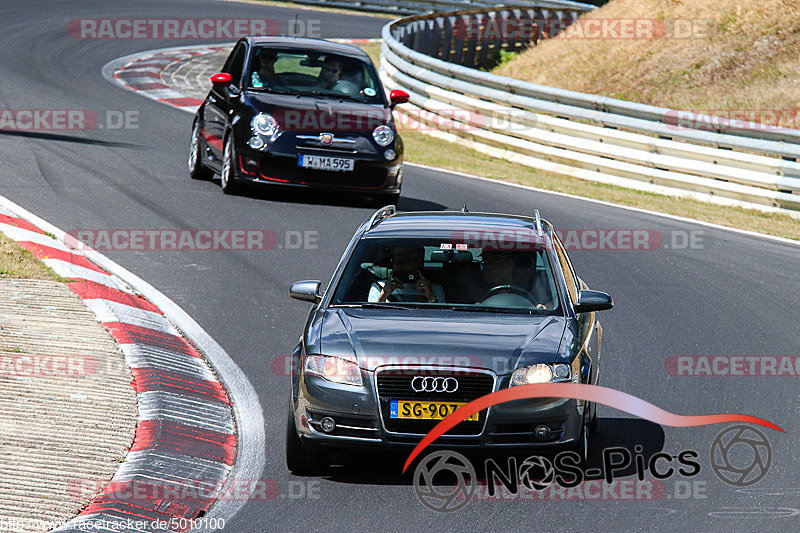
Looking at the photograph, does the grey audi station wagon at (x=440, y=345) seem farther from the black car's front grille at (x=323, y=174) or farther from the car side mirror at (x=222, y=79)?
the car side mirror at (x=222, y=79)

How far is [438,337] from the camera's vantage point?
6777mm

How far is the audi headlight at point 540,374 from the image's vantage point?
6539 mm

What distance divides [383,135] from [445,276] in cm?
711

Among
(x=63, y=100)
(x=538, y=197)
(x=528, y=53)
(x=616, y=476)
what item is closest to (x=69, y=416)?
(x=616, y=476)

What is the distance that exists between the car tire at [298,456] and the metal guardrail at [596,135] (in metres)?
10.9

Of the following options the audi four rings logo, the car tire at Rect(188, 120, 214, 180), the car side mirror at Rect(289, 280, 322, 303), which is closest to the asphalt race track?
the car tire at Rect(188, 120, 214, 180)

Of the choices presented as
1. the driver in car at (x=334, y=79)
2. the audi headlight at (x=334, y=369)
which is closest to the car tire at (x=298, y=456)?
the audi headlight at (x=334, y=369)

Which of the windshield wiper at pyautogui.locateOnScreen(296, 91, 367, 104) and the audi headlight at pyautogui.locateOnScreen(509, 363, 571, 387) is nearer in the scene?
the audi headlight at pyautogui.locateOnScreen(509, 363, 571, 387)

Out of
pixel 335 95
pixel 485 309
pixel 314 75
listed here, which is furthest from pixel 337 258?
pixel 485 309

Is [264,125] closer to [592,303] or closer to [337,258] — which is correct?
[337,258]

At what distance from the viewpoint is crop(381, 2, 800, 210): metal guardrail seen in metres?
16.5

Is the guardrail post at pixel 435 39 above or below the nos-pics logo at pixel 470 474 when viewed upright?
below

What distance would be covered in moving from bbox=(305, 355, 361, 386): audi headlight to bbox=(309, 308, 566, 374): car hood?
0.04 m

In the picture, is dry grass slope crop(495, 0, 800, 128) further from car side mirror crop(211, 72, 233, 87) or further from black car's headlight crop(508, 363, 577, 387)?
black car's headlight crop(508, 363, 577, 387)
